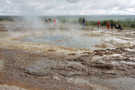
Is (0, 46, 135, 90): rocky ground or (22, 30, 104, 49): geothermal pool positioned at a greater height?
(0, 46, 135, 90): rocky ground

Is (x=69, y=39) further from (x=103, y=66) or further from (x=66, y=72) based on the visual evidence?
(x=66, y=72)

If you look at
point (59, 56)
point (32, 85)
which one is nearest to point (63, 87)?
point (32, 85)

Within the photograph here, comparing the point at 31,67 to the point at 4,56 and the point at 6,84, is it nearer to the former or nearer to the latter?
the point at 6,84

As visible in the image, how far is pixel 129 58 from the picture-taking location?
6578 millimetres

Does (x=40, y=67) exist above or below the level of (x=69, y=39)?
above

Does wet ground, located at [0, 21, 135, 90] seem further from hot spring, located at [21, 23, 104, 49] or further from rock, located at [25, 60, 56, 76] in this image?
hot spring, located at [21, 23, 104, 49]

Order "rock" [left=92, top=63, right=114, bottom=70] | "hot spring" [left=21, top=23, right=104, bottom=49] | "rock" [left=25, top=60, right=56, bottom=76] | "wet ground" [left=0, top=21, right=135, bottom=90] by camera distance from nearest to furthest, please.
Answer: "wet ground" [left=0, top=21, right=135, bottom=90] < "rock" [left=25, top=60, right=56, bottom=76] < "rock" [left=92, top=63, right=114, bottom=70] < "hot spring" [left=21, top=23, right=104, bottom=49]

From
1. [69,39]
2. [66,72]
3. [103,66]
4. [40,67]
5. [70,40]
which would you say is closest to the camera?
[66,72]

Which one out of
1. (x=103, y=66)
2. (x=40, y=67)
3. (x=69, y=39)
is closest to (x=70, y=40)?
(x=69, y=39)

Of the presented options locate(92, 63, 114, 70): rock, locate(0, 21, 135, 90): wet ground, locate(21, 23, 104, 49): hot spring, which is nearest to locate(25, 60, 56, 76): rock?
locate(0, 21, 135, 90): wet ground

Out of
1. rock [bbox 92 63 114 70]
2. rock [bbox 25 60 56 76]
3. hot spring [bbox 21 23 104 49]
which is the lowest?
hot spring [bbox 21 23 104 49]

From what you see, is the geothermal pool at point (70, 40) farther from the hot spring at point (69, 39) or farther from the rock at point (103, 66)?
the rock at point (103, 66)

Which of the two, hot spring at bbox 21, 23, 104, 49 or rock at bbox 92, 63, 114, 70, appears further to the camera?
hot spring at bbox 21, 23, 104, 49

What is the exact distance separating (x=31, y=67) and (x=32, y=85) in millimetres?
1379
